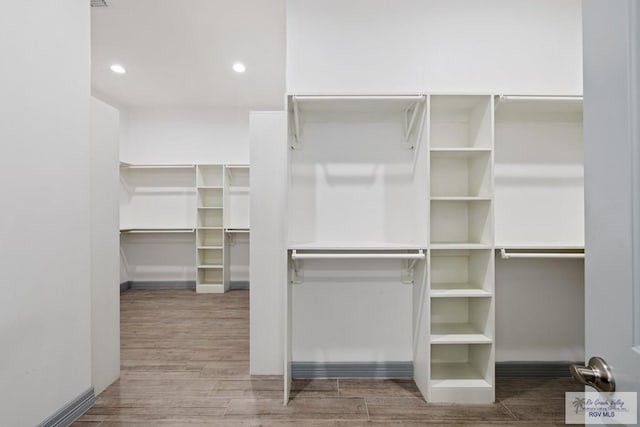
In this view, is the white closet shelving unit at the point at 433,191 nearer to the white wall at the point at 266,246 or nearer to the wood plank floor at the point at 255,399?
the white wall at the point at 266,246

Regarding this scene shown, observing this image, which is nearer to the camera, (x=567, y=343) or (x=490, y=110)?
(x=490, y=110)

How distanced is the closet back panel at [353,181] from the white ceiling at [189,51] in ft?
4.27

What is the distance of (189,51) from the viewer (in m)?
3.50

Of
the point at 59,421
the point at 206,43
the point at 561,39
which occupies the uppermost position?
the point at 206,43

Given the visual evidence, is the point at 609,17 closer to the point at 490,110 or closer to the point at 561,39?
the point at 490,110

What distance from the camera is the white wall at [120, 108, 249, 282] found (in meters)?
5.20

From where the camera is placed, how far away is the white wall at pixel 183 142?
5203 mm

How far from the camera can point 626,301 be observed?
52cm

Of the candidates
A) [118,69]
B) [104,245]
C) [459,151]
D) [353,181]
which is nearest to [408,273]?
[353,181]

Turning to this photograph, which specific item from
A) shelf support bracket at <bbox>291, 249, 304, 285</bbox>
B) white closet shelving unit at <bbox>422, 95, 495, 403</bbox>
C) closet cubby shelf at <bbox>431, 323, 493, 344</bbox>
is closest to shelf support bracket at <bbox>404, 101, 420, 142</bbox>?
white closet shelving unit at <bbox>422, 95, 495, 403</bbox>

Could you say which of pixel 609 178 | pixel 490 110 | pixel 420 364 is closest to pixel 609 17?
pixel 609 178

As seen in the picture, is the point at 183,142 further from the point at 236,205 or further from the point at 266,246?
the point at 266,246

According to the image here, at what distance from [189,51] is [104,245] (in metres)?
2.28

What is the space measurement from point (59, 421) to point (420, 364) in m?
2.01
